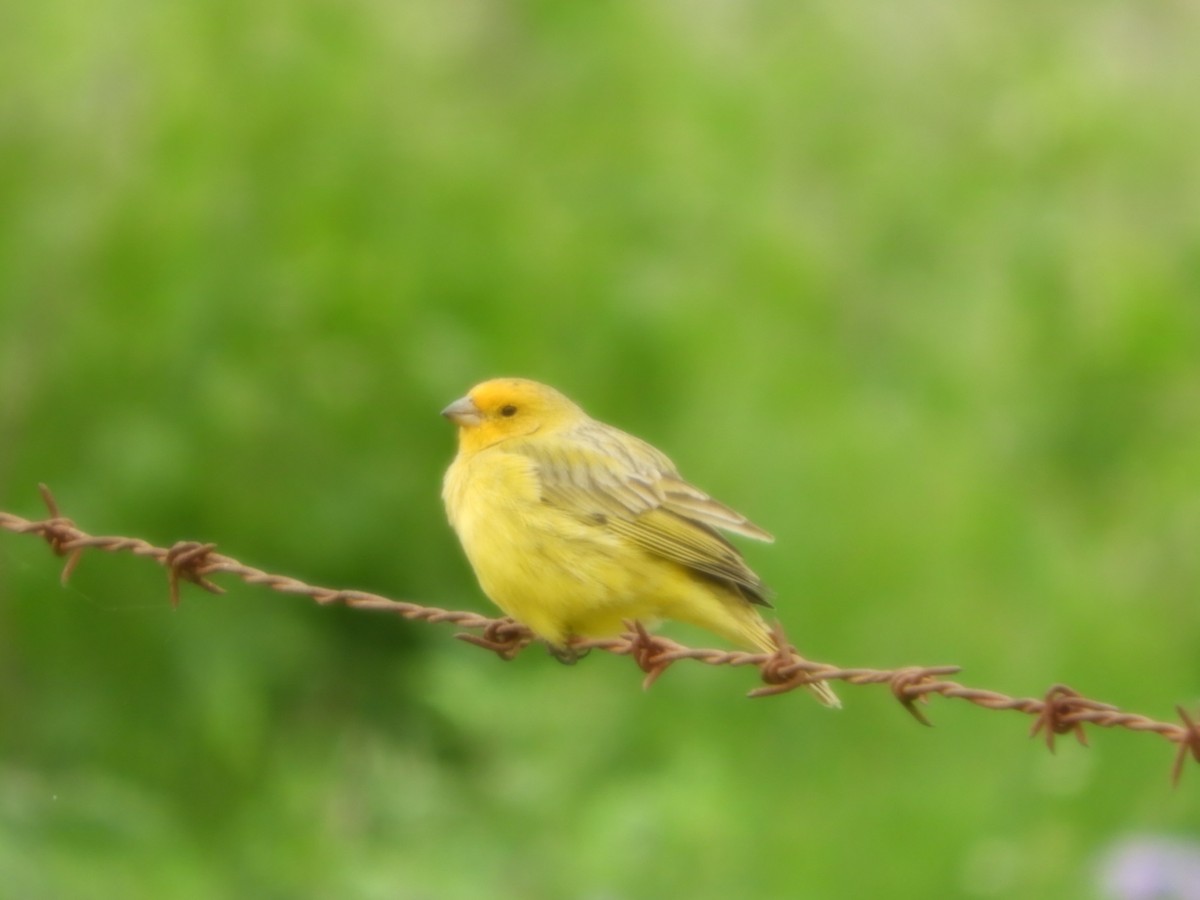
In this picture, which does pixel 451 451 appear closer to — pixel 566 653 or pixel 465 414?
pixel 465 414

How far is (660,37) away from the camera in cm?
1220

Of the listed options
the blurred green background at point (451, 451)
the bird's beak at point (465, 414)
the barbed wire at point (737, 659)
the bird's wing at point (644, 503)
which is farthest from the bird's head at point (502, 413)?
the blurred green background at point (451, 451)

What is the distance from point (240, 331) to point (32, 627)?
1611 mm

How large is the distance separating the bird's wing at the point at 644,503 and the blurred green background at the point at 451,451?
5.38ft

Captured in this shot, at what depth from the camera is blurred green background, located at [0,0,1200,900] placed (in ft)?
28.3

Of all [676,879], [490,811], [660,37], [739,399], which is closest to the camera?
[676,879]

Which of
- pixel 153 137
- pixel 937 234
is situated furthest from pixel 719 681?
pixel 937 234

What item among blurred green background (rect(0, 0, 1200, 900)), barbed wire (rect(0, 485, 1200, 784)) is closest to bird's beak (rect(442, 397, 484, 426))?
barbed wire (rect(0, 485, 1200, 784))

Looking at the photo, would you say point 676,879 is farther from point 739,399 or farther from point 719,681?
point 739,399

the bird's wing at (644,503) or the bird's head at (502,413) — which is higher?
the bird's head at (502,413)

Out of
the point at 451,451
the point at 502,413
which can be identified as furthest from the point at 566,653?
the point at 451,451

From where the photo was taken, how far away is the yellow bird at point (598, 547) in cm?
609

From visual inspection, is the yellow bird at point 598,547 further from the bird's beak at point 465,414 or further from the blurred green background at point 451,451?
the blurred green background at point 451,451

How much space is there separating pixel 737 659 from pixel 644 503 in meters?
1.59
